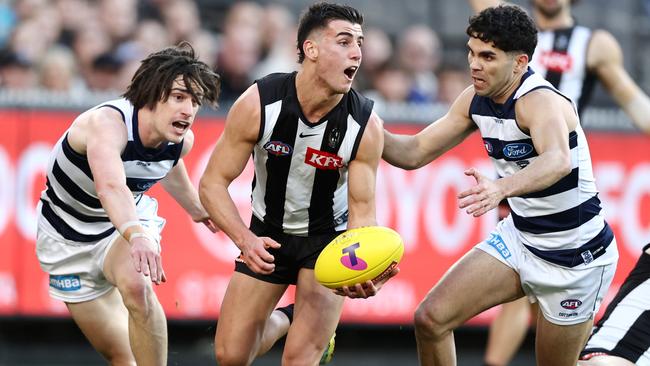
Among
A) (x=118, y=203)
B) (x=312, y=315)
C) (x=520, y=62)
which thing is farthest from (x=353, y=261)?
(x=520, y=62)

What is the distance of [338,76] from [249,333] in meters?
1.68

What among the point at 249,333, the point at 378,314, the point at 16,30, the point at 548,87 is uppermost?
the point at 548,87

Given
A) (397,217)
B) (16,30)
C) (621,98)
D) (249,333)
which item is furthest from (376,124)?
(16,30)

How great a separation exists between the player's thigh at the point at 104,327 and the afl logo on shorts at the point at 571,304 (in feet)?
8.98

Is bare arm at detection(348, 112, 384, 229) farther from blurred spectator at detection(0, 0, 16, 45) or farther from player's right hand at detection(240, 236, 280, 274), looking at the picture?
blurred spectator at detection(0, 0, 16, 45)

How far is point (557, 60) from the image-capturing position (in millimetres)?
9148

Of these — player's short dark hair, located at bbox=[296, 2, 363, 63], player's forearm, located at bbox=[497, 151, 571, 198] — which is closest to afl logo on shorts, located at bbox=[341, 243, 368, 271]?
player's forearm, located at bbox=[497, 151, 571, 198]

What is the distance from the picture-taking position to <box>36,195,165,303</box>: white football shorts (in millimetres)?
7395

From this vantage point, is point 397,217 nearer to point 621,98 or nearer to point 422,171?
point 422,171

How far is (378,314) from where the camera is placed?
37.0ft

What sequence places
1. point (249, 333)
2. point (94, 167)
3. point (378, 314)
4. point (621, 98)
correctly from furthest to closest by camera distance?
point (378, 314)
point (621, 98)
point (249, 333)
point (94, 167)

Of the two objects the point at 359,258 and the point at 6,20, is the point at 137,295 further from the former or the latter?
the point at 6,20

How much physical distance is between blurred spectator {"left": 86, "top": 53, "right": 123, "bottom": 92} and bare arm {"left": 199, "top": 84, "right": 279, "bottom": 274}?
16.2 ft

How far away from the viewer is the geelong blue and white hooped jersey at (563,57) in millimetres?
9141
